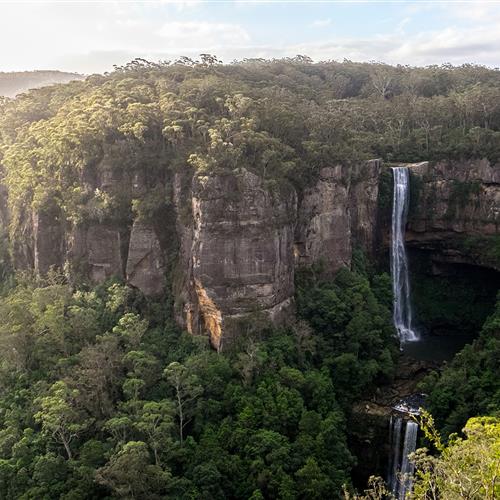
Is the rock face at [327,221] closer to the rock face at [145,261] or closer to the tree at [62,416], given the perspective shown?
the rock face at [145,261]

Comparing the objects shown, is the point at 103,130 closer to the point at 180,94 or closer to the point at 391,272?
the point at 180,94

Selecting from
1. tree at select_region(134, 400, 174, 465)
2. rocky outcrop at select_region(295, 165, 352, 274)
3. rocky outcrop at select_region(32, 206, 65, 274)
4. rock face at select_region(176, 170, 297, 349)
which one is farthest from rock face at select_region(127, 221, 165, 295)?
tree at select_region(134, 400, 174, 465)

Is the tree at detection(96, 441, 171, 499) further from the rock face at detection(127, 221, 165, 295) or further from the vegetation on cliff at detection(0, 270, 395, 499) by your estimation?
the rock face at detection(127, 221, 165, 295)

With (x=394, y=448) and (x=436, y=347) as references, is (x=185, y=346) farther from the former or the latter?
(x=436, y=347)

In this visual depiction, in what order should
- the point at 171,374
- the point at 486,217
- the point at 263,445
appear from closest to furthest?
the point at 263,445 < the point at 171,374 < the point at 486,217

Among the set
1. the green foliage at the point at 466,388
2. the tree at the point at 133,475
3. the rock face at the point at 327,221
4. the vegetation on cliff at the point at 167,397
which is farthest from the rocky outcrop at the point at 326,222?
the tree at the point at 133,475

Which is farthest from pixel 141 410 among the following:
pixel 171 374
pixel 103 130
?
pixel 103 130
